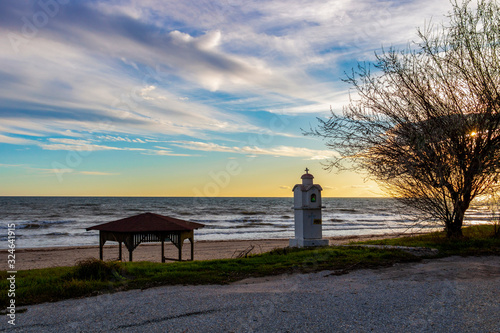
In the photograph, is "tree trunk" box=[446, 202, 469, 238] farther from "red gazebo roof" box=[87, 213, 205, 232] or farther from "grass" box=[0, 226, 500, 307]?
"red gazebo roof" box=[87, 213, 205, 232]

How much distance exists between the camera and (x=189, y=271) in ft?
28.9

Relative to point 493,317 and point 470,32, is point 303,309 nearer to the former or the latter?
point 493,317

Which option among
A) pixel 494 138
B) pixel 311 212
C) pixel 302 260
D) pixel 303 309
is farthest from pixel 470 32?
pixel 303 309

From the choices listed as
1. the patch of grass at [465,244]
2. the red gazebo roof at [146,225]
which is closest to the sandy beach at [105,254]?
the red gazebo roof at [146,225]

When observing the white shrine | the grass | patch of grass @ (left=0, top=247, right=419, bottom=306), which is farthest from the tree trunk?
the white shrine

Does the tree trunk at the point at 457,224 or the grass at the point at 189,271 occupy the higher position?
the tree trunk at the point at 457,224

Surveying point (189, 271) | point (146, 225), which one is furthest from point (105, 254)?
point (189, 271)

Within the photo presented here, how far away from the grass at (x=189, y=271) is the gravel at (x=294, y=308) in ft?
1.80

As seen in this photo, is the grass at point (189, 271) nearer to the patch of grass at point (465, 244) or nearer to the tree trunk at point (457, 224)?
the patch of grass at point (465, 244)

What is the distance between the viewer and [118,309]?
5797 mm

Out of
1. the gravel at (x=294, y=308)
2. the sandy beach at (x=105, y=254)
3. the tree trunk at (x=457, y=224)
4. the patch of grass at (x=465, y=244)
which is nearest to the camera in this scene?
the gravel at (x=294, y=308)

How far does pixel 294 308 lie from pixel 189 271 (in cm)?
385

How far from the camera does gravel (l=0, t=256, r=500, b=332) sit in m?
4.96

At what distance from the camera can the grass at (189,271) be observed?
7034 mm
